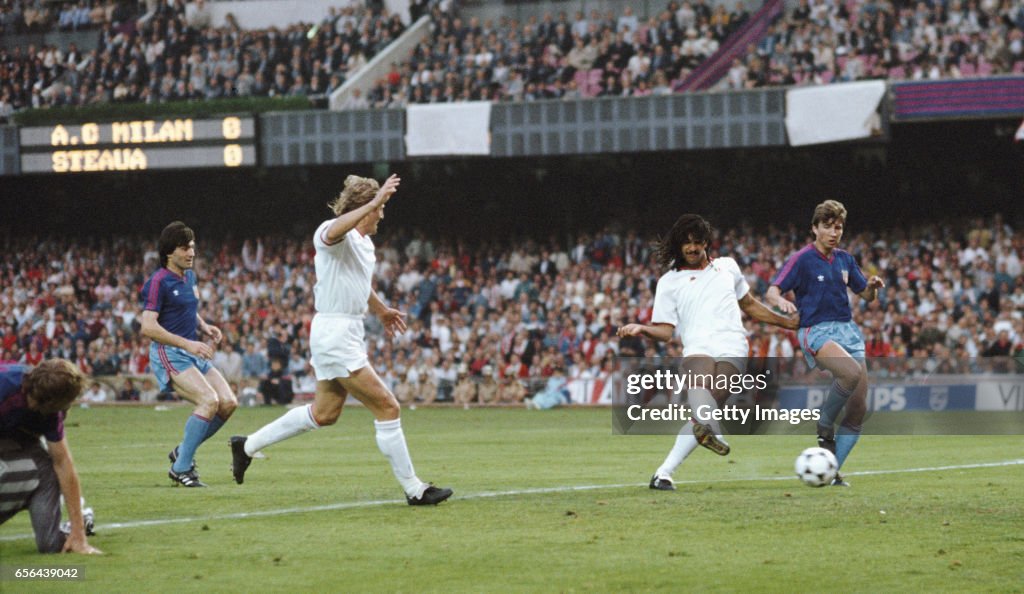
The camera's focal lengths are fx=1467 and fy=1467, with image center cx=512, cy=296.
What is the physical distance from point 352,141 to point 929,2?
13.1 metres

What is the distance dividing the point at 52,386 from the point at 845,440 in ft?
21.7

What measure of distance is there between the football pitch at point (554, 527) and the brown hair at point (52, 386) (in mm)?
806

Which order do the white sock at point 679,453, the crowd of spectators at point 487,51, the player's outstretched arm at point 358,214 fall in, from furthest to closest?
the crowd of spectators at point 487,51 < the white sock at point 679,453 < the player's outstretched arm at point 358,214

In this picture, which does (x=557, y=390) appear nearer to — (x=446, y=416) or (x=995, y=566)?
(x=446, y=416)

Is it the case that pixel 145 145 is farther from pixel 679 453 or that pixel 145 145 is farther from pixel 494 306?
pixel 679 453

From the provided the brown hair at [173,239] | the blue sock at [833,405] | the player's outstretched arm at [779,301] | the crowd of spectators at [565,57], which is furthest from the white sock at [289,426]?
the crowd of spectators at [565,57]

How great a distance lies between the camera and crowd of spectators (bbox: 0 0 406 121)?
3591cm

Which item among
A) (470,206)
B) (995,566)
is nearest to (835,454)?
(995,566)

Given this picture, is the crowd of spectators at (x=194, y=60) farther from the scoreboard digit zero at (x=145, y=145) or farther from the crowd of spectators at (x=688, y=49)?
the scoreboard digit zero at (x=145, y=145)

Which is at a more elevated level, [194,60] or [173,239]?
[194,60]

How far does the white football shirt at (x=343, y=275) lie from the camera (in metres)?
9.98

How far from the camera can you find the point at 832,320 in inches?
461

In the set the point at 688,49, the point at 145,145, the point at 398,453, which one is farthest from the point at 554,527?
the point at 145,145

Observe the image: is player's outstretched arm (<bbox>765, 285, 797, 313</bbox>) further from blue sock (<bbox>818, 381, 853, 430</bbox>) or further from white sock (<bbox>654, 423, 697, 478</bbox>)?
white sock (<bbox>654, 423, 697, 478</bbox>)
